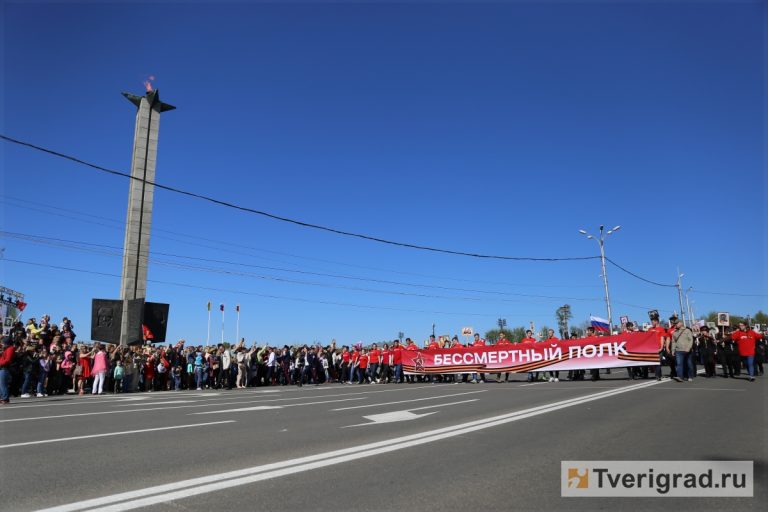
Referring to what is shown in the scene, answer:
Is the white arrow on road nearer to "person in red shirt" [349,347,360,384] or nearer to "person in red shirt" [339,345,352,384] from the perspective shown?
"person in red shirt" [349,347,360,384]

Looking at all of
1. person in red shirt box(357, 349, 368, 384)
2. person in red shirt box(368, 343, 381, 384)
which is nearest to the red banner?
person in red shirt box(368, 343, 381, 384)

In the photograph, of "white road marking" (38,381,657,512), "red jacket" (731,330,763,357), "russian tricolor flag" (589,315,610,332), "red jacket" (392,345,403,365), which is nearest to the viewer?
"white road marking" (38,381,657,512)

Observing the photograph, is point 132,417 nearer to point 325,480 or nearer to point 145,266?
point 325,480

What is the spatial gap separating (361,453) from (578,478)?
241cm

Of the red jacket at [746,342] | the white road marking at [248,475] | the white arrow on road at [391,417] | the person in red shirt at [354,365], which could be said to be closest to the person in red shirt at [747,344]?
the red jacket at [746,342]

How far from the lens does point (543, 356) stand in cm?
2072

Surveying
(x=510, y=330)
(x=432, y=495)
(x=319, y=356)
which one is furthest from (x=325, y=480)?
(x=510, y=330)

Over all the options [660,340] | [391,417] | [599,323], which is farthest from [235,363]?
[599,323]

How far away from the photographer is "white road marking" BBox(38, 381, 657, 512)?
3998 millimetres

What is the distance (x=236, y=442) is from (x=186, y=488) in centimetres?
234

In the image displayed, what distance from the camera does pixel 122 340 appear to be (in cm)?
2511

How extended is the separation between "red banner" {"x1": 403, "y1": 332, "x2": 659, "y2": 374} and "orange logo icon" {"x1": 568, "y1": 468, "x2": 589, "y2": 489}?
15.2 meters

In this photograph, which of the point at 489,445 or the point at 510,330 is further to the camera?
the point at 510,330

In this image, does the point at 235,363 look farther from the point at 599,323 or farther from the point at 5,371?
the point at 599,323
